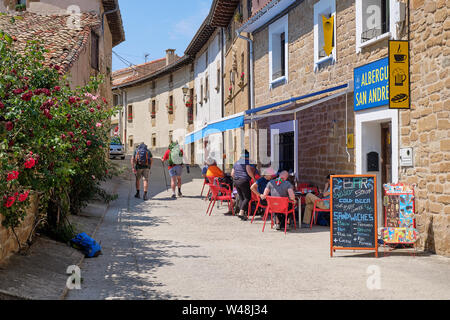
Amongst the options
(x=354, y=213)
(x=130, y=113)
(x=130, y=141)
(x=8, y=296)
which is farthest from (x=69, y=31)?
(x=130, y=141)

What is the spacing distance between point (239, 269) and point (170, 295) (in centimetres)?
139

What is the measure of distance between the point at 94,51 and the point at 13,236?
14407mm

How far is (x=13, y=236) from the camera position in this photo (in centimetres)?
615

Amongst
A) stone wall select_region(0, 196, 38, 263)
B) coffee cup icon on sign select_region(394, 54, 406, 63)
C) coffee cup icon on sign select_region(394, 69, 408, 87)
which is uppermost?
coffee cup icon on sign select_region(394, 54, 406, 63)

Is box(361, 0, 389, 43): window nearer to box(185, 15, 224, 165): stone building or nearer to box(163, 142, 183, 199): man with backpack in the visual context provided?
box(163, 142, 183, 199): man with backpack

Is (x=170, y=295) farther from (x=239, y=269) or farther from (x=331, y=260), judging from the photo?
(x=331, y=260)

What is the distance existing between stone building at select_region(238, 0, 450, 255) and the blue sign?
38 millimetres

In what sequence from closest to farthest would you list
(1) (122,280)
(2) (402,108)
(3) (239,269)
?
(1) (122,280), (3) (239,269), (2) (402,108)

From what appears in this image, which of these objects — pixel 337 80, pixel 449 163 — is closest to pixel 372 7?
pixel 337 80

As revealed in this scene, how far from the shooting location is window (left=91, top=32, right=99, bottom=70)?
62.4 ft

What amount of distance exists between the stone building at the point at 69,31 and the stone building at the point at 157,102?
1088 cm

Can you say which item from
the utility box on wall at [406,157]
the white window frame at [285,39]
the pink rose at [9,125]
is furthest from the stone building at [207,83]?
the pink rose at [9,125]

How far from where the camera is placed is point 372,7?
9805 mm

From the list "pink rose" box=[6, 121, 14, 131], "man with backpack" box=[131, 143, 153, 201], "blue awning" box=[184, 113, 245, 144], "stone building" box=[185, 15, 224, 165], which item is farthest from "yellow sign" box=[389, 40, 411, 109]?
"stone building" box=[185, 15, 224, 165]
